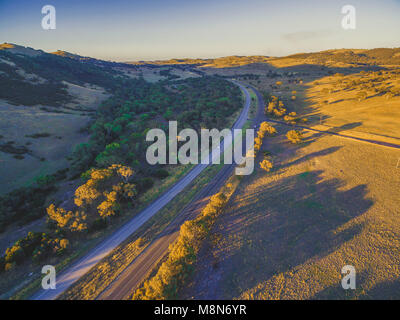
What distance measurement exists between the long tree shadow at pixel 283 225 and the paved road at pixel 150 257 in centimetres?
608

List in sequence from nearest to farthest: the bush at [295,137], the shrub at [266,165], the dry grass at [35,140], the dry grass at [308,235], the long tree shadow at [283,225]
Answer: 1. the dry grass at [308,235]
2. the long tree shadow at [283,225]
3. the shrub at [266,165]
4. the dry grass at [35,140]
5. the bush at [295,137]

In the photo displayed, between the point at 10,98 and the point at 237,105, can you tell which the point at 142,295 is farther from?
the point at 10,98

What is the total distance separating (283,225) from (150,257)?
2126 cm

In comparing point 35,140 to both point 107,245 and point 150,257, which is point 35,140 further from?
point 150,257

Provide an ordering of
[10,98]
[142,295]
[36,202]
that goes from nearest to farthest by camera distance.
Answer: [142,295] < [36,202] < [10,98]

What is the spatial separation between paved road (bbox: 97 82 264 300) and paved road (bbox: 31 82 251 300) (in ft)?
14.9

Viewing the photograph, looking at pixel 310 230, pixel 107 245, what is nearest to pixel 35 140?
pixel 107 245

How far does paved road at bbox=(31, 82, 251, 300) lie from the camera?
21.6m

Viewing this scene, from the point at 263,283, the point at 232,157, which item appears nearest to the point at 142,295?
the point at 263,283

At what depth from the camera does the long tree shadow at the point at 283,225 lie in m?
23.0

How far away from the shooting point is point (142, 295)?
64.6ft

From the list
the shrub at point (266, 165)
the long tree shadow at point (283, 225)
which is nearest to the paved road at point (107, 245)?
the long tree shadow at point (283, 225)

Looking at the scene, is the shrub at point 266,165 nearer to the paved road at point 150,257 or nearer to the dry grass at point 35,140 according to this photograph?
the paved road at point 150,257
